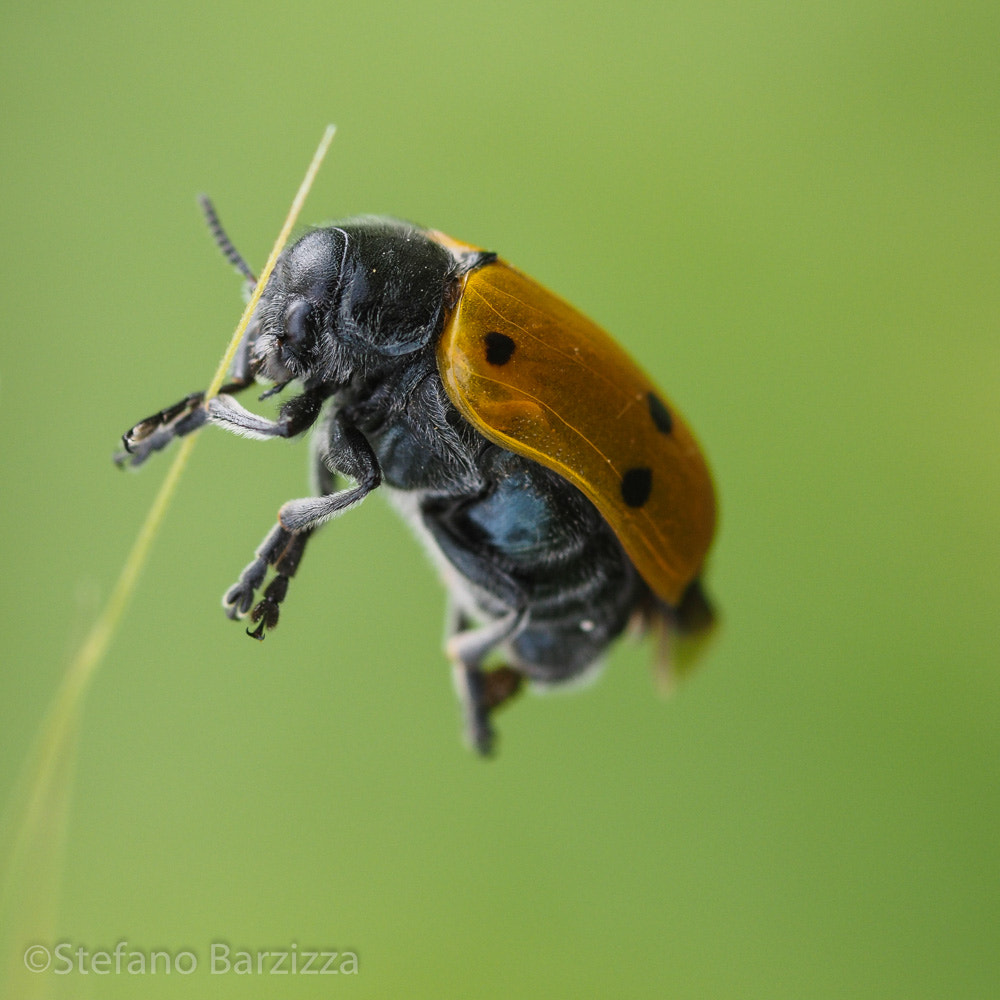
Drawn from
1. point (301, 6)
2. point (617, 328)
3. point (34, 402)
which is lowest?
point (34, 402)

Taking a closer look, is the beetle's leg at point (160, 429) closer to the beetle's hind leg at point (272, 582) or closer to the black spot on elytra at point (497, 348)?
the beetle's hind leg at point (272, 582)

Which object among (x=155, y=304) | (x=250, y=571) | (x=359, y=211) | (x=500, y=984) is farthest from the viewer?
(x=359, y=211)

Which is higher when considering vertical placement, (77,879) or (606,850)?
(606,850)

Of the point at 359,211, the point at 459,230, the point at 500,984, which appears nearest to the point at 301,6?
the point at 359,211

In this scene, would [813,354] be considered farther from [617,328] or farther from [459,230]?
[459,230]

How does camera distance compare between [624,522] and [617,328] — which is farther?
[617,328]

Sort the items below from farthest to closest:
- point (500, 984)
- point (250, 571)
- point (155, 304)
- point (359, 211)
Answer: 1. point (359, 211)
2. point (155, 304)
3. point (500, 984)
4. point (250, 571)

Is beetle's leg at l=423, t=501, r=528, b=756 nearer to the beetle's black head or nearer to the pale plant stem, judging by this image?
the beetle's black head

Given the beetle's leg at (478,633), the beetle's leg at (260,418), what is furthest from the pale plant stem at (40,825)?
the beetle's leg at (478,633)
